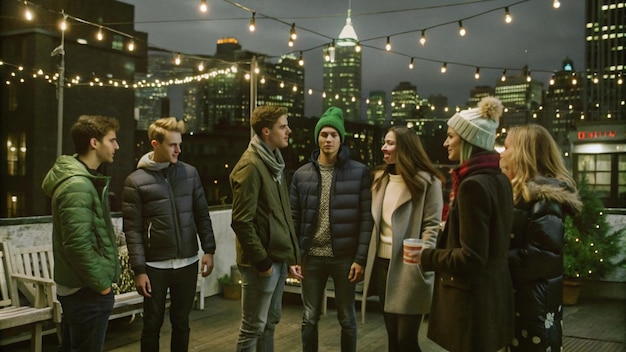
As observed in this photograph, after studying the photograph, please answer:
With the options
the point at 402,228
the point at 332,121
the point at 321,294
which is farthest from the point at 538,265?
the point at 332,121

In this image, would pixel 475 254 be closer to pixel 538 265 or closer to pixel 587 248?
pixel 538 265

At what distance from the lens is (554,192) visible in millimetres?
2895

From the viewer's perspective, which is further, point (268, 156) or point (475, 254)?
point (268, 156)

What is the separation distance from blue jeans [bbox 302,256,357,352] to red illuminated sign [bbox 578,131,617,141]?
743 inches

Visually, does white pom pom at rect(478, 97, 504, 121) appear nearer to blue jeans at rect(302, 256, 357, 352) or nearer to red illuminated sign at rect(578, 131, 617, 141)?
blue jeans at rect(302, 256, 357, 352)

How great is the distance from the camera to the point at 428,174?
11.2 feet

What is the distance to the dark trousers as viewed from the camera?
3.16 meters

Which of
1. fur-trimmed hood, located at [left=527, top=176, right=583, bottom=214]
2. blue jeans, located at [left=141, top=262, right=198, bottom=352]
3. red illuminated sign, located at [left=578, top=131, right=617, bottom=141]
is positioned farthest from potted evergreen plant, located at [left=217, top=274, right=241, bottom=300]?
red illuminated sign, located at [left=578, top=131, right=617, bottom=141]

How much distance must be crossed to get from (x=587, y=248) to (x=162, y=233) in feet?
17.2

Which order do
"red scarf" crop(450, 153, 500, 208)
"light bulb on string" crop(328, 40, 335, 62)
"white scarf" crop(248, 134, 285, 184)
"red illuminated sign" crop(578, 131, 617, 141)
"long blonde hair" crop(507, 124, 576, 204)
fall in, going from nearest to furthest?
1. "red scarf" crop(450, 153, 500, 208)
2. "long blonde hair" crop(507, 124, 576, 204)
3. "white scarf" crop(248, 134, 285, 184)
4. "light bulb on string" crop(328, 40, 335, 62)
5. "red illuminated sign" crop(578, 131, 617, 141)

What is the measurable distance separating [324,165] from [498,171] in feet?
4.66

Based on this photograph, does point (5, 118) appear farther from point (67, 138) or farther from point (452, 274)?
point (452, 274)

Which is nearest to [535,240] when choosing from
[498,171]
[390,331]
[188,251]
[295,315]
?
[498,171]

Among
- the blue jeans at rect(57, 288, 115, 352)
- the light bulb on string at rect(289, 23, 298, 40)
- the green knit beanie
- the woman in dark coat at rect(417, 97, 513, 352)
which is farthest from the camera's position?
the light bulb on string at rect(289, 23, 298, 40)
